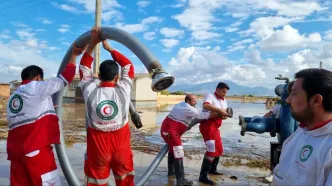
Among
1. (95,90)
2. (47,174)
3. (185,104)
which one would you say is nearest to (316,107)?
(95,90)

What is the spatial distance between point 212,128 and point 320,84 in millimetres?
4255

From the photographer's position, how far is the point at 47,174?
3240mm

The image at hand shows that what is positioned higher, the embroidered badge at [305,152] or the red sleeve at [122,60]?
the red sleeve at [122,60]

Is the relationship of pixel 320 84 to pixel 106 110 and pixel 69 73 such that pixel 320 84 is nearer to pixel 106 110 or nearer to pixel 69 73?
pixel 106 110

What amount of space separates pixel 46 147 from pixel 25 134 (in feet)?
0.82

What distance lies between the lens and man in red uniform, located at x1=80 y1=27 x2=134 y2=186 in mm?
3471

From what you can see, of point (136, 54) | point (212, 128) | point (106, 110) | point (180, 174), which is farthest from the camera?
point (212, 128)

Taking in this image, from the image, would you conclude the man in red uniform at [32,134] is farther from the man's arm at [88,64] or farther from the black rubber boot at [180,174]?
the black rubber boot at [180,174]

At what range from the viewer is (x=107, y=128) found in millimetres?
3479

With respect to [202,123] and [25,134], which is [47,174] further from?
[202,123]

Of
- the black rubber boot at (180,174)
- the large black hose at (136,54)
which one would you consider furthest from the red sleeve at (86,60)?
the black rubber boot at (180,174)

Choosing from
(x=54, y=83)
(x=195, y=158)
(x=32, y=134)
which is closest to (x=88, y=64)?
(x=54, y=83)

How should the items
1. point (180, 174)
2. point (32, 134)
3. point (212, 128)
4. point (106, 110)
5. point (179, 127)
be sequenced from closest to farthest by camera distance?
1. point (32, 134)
2. point (106, 110)
3. point (180, 174)
4. point (179, 127)
5. point (212, 128)

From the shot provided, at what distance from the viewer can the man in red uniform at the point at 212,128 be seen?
575 cm
